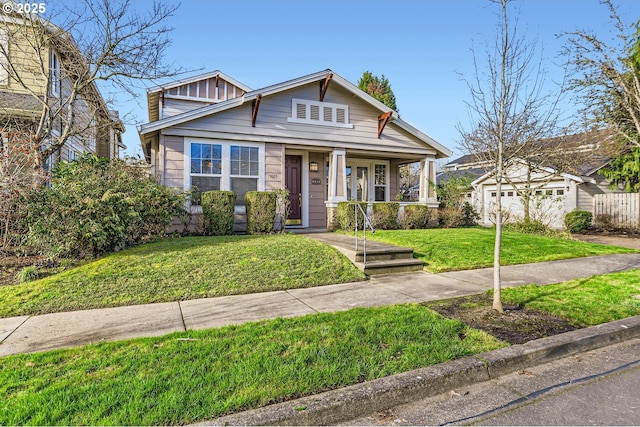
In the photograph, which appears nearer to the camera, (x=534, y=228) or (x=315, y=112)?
(x=315, y=112)

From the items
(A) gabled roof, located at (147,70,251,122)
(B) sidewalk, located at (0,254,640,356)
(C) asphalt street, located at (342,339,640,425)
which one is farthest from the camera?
(A) gabled roof, located at (147,70,251,122)

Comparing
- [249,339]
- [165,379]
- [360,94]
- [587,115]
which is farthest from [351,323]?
[587,115]

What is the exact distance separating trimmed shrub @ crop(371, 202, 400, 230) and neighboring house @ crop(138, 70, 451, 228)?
1.13 meters

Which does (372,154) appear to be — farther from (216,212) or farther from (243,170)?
(216,212)

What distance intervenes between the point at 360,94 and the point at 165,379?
10539 millimetres

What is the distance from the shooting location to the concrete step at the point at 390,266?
21.7 feet

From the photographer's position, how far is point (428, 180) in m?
12.5

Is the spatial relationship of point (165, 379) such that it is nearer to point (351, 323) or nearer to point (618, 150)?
point (351, 323)

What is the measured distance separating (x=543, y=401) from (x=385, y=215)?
8.57m

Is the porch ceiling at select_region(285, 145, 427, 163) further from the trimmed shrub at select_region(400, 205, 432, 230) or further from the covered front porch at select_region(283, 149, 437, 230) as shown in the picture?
the trimmed shrub at select_region(400, 205, 432, 230)

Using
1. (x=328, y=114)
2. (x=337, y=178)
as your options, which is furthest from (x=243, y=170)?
(x=328, y=114)

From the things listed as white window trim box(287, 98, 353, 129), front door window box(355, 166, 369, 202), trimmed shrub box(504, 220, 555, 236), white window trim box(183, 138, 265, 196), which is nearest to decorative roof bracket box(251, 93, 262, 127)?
white window trim box(183, 138, 265, 196)

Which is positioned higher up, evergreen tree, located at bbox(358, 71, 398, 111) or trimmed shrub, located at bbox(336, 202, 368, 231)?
evergreen tree, located at bbox(358, 71, 398, 111)

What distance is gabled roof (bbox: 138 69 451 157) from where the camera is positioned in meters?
9.19
